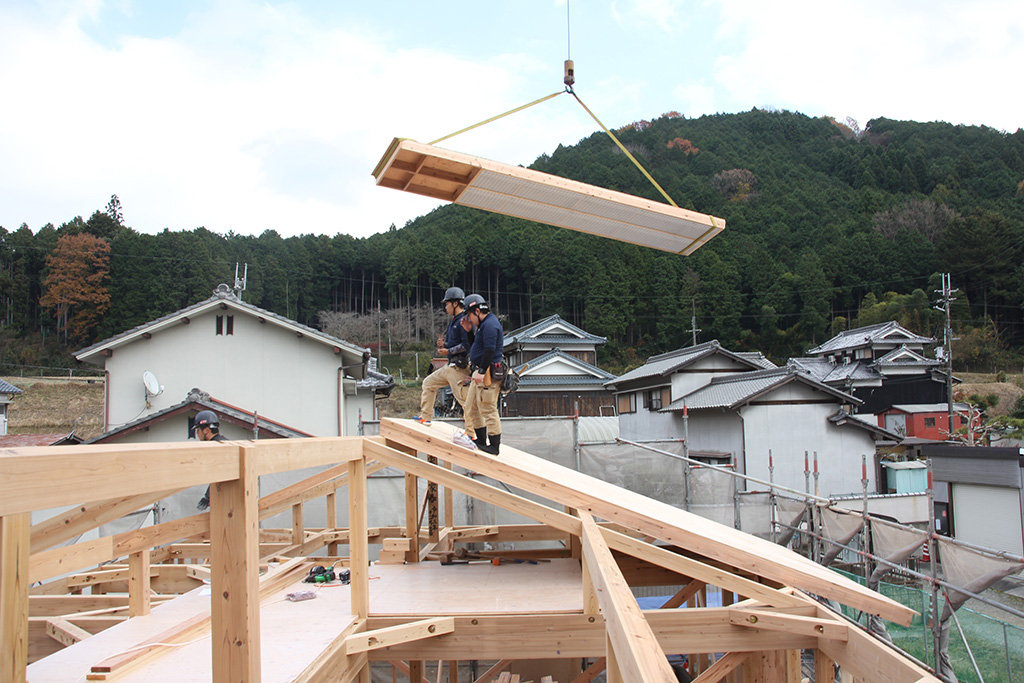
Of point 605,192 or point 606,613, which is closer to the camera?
point 606,613

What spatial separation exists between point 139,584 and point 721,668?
4871 mm

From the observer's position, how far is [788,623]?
439 centimetres

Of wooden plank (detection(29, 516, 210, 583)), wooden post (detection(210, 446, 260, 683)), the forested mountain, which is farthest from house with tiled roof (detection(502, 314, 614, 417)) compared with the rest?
wooden post (detection(210, 446, 260, 683))

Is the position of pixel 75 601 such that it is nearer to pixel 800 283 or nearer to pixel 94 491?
pixel 94 491

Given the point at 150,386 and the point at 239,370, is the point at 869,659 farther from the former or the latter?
the point at 150,386

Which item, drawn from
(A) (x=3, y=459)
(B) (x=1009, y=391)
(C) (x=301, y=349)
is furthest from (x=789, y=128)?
(A) (x=3, y=459)

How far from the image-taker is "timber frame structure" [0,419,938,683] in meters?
2.11

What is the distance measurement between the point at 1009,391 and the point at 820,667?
46287 mm

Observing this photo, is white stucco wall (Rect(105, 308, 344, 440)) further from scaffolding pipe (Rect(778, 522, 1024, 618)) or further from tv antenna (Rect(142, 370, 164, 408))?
scaffolding pipe (Rect(778, 522, 1024, 618))

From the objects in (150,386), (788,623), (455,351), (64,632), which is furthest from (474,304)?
(150,386)

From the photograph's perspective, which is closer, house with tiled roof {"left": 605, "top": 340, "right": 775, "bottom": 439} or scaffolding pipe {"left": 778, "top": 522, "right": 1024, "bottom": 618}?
scaffolding pipe {"left": 778, "top": 522, "right": 1024, "bottom": 618}

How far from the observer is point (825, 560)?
10.7 metres

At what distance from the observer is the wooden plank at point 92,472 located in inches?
57.4

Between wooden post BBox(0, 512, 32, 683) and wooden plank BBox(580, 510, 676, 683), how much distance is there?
1.97m
